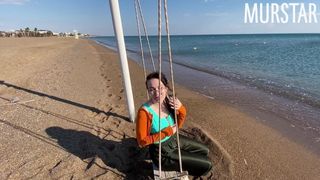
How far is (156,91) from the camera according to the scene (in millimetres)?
3570

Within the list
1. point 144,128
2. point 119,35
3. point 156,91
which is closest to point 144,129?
point 144,128

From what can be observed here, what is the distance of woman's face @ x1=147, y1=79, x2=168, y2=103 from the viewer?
139 inches

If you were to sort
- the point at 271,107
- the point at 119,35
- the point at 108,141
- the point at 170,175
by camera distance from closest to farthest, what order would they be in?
the point at 170,175 < the point at 108,141 < the point at 119,35 < the point at 271,107

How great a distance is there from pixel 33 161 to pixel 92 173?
1.01m

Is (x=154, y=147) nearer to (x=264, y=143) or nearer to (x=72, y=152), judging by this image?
(x=72, y=152)

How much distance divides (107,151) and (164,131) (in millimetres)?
1314

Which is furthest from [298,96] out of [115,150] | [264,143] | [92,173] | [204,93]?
[92,173]

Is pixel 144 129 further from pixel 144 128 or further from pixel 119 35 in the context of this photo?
pixel 119 35

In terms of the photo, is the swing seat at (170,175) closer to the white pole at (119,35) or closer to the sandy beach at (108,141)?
the sandy beach at (108,141)

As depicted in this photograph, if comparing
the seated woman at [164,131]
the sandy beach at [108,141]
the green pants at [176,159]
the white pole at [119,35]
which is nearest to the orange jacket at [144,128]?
the seated woman at [164,131]

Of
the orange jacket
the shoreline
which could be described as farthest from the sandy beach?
the orange jacket

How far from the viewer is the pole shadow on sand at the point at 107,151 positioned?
13.7 feet

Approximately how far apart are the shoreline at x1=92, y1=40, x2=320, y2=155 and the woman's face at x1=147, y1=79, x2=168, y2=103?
3.12m

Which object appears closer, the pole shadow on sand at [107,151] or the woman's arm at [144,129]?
the woman's arm at [144,129]
